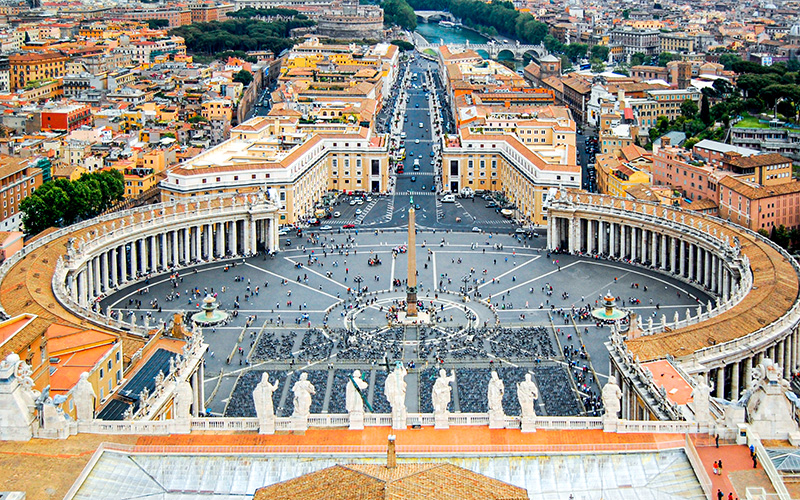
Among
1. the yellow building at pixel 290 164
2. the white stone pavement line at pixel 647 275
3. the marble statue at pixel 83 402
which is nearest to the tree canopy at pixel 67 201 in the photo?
the yellow building at pixel 290 164

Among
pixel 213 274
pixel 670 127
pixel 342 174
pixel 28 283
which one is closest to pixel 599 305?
pixel 213 274

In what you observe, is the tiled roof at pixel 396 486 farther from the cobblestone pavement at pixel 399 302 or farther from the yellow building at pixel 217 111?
the yellow building at pixel 217 111

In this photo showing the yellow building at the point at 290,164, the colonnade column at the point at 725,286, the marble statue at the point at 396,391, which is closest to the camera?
the marble statue at the point at 396,391

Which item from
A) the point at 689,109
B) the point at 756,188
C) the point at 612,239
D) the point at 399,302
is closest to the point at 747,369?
the point at 399,302

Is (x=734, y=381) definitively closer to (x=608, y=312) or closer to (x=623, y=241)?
(x=608, y=312)

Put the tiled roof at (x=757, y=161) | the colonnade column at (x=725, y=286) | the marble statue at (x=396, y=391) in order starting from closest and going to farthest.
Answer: the marble statue at (x=396, y=391) < the colonnade column at (x=725, y=286) < the tiled roof at (x=757, y=161)

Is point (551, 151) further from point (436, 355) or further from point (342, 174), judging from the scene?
point (436, 355)

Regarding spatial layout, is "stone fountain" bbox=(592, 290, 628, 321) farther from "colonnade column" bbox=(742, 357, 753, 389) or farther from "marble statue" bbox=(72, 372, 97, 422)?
"marble statue" bbox=(72, 372, 97, 422)
